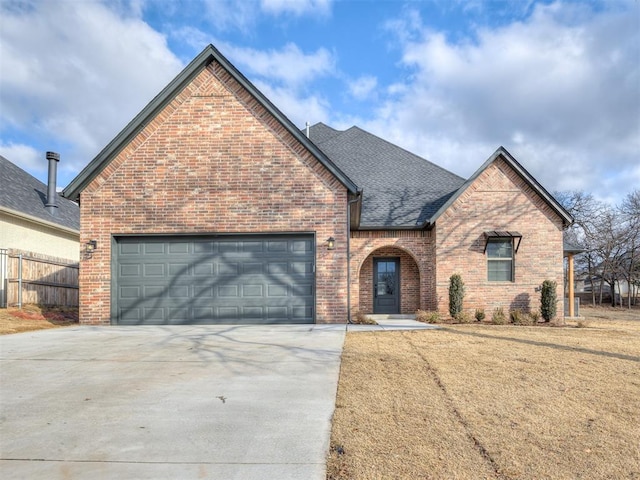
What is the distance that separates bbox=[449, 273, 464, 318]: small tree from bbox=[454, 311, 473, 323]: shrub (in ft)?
0.41

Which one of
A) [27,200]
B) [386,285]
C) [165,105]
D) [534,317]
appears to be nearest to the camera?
[165,105]

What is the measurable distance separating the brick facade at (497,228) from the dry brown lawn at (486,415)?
6.58 m

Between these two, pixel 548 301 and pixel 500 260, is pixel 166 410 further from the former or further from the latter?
pixel 548 301

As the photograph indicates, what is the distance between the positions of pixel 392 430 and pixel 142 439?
6.44 ft

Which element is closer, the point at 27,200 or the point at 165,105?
the point at 165,105

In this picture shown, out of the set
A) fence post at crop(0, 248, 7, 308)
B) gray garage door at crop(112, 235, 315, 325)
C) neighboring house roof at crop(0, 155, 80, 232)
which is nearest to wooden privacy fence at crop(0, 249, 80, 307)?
fence post at crop(0, 248, 7, 308)

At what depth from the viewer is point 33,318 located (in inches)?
448

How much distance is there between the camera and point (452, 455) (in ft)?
9.60

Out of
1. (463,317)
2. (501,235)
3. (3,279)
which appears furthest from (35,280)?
(501,235)

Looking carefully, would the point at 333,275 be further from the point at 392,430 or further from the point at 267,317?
the point at 392,430

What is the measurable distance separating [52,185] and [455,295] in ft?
56.0

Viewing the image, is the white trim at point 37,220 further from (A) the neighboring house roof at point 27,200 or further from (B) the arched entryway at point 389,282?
(B) the arched entryway at point 389,282

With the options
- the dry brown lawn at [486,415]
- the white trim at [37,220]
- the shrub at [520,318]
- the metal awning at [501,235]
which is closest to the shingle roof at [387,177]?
the metal awning at [501,235]

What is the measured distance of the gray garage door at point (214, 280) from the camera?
10.9 metres
